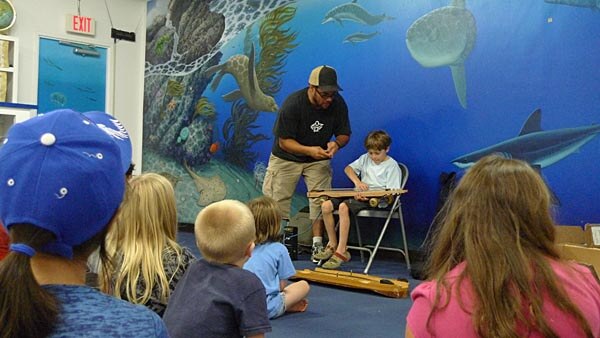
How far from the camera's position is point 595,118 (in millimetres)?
4039

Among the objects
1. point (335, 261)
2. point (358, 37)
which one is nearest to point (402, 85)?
point (358, 37)

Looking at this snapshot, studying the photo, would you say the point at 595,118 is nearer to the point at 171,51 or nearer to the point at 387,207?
A: the point at 387,207

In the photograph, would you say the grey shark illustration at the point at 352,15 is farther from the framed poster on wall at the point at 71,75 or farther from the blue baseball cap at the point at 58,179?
the blue baseball cap at the point at 58,179

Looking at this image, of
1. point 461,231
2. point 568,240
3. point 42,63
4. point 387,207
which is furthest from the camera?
point 42,63

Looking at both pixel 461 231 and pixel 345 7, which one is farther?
pixel 345 7

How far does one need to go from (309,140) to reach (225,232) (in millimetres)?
3160

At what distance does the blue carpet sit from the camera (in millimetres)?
2832

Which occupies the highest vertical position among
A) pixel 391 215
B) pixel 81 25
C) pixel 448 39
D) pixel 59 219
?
pixel 81 25

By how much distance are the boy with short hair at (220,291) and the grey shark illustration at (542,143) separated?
3021 mm

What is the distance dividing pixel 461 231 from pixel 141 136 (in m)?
7.52

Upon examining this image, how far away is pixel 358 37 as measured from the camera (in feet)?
18.1

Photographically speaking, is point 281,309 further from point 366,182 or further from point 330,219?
point 366,182

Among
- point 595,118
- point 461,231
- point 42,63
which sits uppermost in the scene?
point 42,63

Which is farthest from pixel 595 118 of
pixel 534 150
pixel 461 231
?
pixel 461 231
